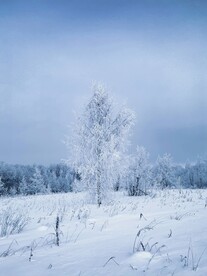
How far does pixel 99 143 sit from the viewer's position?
1611 centimetres

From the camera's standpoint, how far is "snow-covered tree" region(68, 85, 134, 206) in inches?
621

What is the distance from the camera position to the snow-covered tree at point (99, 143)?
1577cm

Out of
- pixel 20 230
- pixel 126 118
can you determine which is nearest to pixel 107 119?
pixel 126 118

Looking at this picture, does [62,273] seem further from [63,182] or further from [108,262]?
[63,182]

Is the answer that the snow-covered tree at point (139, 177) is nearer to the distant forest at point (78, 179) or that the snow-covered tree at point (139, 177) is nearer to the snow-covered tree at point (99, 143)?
the distant forest at point (78, 179)

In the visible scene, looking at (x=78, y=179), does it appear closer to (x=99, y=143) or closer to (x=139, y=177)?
(x=139, y=177)

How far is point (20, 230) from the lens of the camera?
20.0ft

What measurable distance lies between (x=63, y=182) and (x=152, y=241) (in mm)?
98968

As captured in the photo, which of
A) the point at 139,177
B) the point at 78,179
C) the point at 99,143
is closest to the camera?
the point at 99,143

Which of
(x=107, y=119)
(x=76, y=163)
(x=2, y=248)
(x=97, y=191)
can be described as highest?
(x=107, y=119)

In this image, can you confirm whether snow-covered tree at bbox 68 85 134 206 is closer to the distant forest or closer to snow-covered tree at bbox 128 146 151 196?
the distant forest

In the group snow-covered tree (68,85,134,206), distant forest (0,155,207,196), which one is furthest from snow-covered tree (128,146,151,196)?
snow-covered tree (68,85,134,206)

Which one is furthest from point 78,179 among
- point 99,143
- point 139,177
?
point 99,143

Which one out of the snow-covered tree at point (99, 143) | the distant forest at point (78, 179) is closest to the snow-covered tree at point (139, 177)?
the distant forest at point (78, 179)
